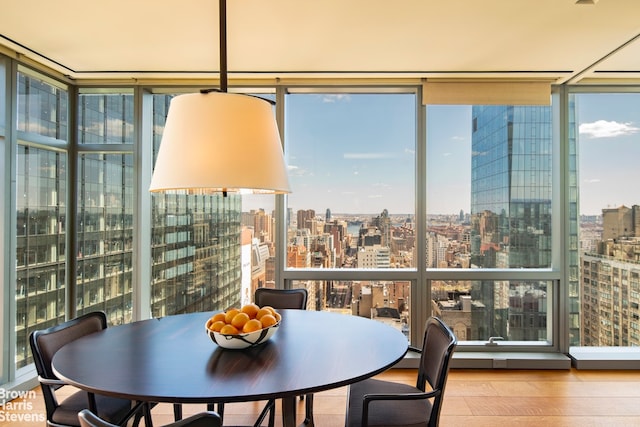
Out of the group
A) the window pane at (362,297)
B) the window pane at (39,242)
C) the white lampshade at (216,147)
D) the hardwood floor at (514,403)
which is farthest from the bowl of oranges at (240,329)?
the window pane at (39,242)

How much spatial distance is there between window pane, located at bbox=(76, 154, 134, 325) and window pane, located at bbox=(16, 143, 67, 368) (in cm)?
16

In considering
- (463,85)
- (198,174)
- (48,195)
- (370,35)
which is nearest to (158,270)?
(48,195)

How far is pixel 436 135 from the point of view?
12.1 feet

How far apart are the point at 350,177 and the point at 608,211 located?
259cm

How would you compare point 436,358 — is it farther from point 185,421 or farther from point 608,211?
point 608,211

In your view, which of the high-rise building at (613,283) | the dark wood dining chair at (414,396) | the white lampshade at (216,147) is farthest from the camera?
the high-rise building at (613,283)

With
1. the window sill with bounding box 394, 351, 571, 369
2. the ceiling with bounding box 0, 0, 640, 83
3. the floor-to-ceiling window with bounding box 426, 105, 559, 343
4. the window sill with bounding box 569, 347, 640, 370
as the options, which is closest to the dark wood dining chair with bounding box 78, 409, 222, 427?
the ceiling with bounding box 0, 0, 640, 83

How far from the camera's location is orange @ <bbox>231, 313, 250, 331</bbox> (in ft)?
5.78

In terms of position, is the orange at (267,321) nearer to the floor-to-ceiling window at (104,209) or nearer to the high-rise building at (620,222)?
the floor-to-ceiling window at (104,209)

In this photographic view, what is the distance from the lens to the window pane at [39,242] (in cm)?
316

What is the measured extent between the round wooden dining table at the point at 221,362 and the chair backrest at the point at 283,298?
24.8 inches

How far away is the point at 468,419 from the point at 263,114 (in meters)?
2.50

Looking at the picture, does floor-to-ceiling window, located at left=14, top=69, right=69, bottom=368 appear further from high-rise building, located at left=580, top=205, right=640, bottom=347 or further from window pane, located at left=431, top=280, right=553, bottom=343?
high-rise building, located at left=580, top=205, right=640, bottom=347

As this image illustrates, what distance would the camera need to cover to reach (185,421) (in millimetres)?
1132
